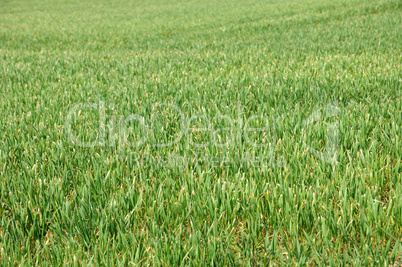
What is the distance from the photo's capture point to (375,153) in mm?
2084

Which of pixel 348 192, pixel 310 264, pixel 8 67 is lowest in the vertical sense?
pixel 310 264

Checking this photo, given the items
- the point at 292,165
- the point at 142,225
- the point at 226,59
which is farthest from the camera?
the point at 226,59

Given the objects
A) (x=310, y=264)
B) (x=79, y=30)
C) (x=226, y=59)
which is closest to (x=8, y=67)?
(x=226, y=59)

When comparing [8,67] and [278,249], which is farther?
[8,67]

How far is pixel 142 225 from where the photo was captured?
1.62m

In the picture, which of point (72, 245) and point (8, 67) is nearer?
point (72, 245)

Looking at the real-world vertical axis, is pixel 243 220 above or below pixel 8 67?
below

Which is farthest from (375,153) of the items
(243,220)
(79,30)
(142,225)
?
(79,30)

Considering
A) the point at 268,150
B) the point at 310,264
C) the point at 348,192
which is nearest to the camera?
the point at 310,264

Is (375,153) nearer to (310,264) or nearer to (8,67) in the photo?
(310,264)

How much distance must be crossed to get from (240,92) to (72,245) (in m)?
2.49

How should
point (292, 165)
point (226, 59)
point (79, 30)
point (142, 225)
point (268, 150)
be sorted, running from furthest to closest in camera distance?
point (79, 30) < point (226, 59) < point (268, 150) < point (292, 165) < point (142, 225)

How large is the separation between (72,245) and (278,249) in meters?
0.86

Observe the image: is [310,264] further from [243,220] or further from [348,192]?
[348,192]
